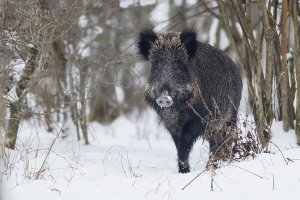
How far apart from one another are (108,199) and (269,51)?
11.7ft

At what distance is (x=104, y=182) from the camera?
464cm

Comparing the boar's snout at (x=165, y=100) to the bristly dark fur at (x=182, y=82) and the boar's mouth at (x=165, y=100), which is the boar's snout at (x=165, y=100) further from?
the bristly dark fur at (x=182, y=82)

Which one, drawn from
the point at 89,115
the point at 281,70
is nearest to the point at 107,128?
the point at 89,115

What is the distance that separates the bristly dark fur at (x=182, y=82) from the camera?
6203 mm

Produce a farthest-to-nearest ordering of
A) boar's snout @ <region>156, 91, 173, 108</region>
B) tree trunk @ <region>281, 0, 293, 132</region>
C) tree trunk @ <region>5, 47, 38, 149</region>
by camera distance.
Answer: tree trunk @ <region>5, 47, 38, 149</region> → tree trunk @ <region>281, 0, 293, 132</region> → boar's snout @ <region>156, 91, 173, 108</region>

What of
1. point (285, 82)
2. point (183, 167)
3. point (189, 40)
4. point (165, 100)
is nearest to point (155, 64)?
point (189, 40)

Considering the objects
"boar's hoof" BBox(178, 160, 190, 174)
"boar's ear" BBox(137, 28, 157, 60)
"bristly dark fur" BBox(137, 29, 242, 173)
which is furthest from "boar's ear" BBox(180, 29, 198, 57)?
"boar's hoof" BBox(178, 160, 190, 174)

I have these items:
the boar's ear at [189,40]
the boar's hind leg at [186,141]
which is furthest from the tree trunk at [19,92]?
the boar's hind leg at [186,141]

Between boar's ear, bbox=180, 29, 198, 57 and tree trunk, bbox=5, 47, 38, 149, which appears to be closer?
boar's ear, bbox=180, 29, 198, 57

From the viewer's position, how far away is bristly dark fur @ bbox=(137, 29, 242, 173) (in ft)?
20.4

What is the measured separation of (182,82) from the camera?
20.5 feet

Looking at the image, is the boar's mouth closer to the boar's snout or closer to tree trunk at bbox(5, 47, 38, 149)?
the boar's snout

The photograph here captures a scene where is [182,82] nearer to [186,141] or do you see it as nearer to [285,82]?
[186,141]

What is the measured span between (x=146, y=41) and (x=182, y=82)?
789mm
